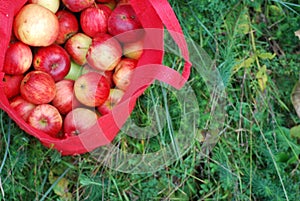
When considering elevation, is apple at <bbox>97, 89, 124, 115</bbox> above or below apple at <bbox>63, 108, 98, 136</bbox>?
below

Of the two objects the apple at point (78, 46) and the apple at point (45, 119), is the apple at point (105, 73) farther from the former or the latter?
the apple at point (45, 119)

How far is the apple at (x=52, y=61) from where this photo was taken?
145 centimetres

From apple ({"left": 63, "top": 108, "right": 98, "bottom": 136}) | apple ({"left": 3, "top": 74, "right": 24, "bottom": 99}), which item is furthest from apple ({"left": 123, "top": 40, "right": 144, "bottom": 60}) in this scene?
apple ({"left": 3, "top": 74, "right": 24, "bottom": 99})

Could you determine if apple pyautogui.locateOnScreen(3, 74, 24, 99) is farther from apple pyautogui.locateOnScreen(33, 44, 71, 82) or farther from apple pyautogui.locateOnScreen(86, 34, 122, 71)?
apple pyautogui.locateOnScreen(86, 34, 122, 71)

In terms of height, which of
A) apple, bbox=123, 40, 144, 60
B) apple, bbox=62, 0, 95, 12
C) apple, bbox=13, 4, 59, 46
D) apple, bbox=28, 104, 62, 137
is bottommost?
apple, bbox=123, 40, 144, 60

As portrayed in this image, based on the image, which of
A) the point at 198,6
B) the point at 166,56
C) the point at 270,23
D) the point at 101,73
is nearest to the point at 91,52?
the point at 101,73

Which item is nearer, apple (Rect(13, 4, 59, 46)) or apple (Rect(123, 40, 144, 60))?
apple (Rect(13, 4, 59, 46))

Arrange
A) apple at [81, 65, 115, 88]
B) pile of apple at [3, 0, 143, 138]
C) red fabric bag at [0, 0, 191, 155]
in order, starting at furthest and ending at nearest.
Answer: apple at [81, 65, 115, 88] < pile of apple at [3, 0, 143, 138] < red fabric bag at [0, 0, 191, 155]

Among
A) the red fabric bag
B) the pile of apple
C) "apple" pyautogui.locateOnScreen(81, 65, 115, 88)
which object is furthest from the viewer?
"apple" pyautogui.locateOnScreen(81, 65, 115, 88)

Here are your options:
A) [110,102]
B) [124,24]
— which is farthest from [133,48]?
[110,102]

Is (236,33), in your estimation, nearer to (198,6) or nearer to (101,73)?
(198,6)

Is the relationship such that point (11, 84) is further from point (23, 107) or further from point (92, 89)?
point (92, 89)

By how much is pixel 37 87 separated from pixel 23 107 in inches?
3.6

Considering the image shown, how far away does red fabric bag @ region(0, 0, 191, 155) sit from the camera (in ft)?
4.30
